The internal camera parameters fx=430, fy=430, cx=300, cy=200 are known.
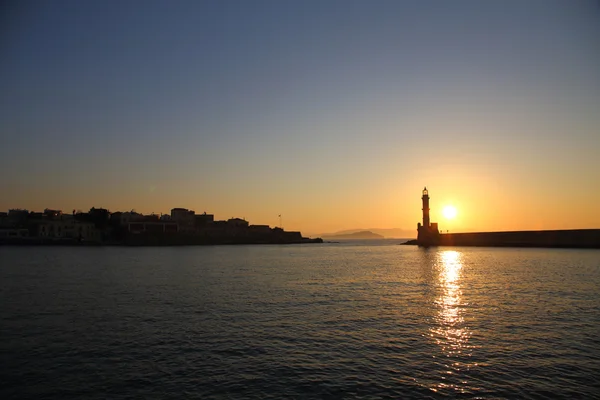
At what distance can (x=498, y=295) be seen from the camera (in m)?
33.4

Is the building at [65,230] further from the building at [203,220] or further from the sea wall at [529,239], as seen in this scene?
the sea wall at [529,239]

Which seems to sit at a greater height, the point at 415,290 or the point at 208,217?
the point at 208,217

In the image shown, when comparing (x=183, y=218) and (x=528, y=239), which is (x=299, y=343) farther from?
(x=183, y=218)

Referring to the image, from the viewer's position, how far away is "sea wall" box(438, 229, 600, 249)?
105188 mm

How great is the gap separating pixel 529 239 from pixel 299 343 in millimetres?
121521

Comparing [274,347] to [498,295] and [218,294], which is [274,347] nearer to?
[218,294]

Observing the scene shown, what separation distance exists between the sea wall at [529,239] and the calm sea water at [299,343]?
272 feet

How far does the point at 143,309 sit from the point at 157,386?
14323mm

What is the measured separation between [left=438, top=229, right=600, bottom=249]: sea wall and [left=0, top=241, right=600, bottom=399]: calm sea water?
3259 inches

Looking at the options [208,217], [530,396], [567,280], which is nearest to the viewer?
[530,396]

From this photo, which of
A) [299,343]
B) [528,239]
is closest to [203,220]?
[528,239]

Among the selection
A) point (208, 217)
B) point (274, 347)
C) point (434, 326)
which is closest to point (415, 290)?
point (434, 326)

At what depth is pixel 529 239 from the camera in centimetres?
12169

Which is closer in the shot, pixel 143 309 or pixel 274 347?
pixel 274 347
